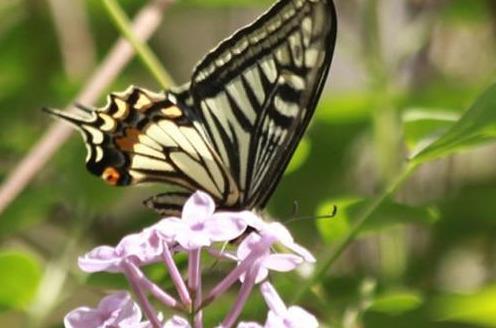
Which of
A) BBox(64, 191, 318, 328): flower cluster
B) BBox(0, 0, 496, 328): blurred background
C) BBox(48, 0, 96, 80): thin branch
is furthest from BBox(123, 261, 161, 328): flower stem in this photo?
BBox(48, 0, 96, 80): thin branch

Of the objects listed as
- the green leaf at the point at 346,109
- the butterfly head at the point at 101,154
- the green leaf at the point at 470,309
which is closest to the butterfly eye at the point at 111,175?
the butterfly head at the point at 101,154

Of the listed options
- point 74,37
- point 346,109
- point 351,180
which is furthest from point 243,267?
point 74,37

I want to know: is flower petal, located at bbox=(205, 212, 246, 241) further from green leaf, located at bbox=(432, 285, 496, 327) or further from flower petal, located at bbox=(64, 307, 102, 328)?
green leaf, located at bbox=(432, 285, 496, 327)

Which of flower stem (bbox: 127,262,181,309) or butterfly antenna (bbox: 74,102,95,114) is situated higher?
butterfly antenna (bbox: 74,102,95,114)

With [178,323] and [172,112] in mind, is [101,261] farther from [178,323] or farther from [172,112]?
[172,112]

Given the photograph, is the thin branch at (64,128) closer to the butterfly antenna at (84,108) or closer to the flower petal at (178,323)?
the butterfly antenna at (84,108)
